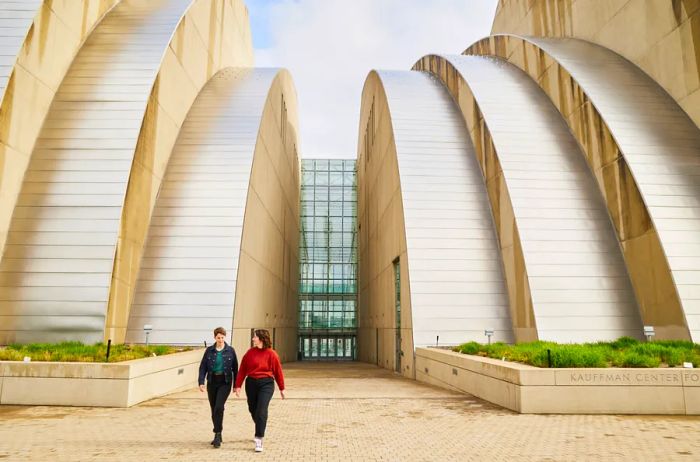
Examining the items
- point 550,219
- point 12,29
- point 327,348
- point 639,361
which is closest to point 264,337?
point 639,361

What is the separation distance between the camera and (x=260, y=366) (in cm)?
649

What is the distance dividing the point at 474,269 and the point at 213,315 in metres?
8.32

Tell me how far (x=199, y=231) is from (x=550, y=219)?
11.0m

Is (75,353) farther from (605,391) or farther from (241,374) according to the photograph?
(605,391)

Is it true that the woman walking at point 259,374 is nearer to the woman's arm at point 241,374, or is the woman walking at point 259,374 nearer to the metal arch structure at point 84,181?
the woman's arm at point 241,374

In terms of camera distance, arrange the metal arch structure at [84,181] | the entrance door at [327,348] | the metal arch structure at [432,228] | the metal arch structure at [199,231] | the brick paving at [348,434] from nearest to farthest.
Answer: the brick paving at [348,434] → the metal arch structure at [84,181] → the metal arch structure at [199,231] → the metal arch structure at [432,228] → the entrance door at [327,348]

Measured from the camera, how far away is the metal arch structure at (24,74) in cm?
1363

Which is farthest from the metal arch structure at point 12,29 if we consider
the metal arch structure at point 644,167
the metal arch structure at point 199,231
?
the metal arch structure at point 644,167

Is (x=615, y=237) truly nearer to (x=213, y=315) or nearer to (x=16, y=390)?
(x=213, y=315)

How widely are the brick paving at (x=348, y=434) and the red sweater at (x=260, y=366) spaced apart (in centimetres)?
83

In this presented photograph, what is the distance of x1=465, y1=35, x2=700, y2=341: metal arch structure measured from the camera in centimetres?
1375

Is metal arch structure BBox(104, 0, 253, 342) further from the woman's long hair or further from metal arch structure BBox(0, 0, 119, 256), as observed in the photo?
the woman's long hair

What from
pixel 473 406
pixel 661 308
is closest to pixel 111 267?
pixel 473 406

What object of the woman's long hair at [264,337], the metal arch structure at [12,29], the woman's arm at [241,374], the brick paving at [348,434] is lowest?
the brick paving at [348,434]
